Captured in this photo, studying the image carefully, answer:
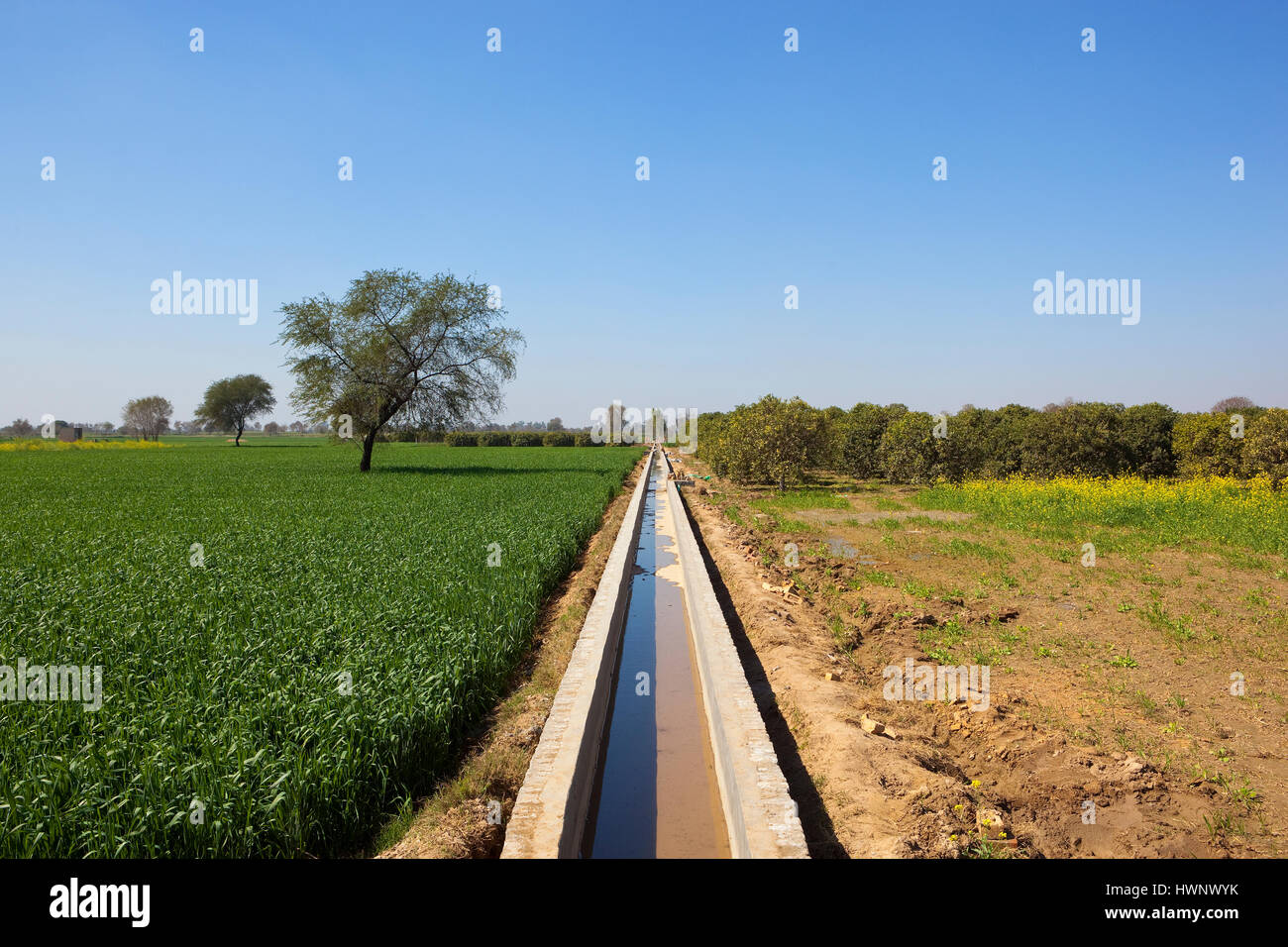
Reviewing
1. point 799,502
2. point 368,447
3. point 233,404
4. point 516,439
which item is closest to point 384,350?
point 368,447

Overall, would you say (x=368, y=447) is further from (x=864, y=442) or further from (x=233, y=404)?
(x=233, y=404)

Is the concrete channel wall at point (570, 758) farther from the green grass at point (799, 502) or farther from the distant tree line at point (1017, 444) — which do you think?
the distant tree line at point (1017, 444)

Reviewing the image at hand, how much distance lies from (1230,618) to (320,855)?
378 inches

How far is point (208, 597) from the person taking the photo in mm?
7133

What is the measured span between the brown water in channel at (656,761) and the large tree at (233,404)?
103451 millimetres

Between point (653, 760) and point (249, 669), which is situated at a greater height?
point (249, 669)

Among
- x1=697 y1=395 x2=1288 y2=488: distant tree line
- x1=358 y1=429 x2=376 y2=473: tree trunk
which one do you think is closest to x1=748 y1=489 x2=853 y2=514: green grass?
x1=697 y1=395 x2=1288 y2=488: distant tree line

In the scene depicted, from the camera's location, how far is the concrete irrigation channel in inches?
147

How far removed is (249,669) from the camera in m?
5.02

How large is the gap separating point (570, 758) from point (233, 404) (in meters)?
109

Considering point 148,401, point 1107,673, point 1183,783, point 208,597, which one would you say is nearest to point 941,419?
point 1107,673

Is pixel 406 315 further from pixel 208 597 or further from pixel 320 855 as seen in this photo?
pixel 320 855

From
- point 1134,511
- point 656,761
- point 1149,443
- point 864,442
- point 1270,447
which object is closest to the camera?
point 656,761

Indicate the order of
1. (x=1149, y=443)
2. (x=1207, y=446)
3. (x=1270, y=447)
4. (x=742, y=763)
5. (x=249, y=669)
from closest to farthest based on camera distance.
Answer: (x=742, y=763), (x=249, y=669), (x=1270, y=447), (x=1207, y=446), (x=1149, y=443)
